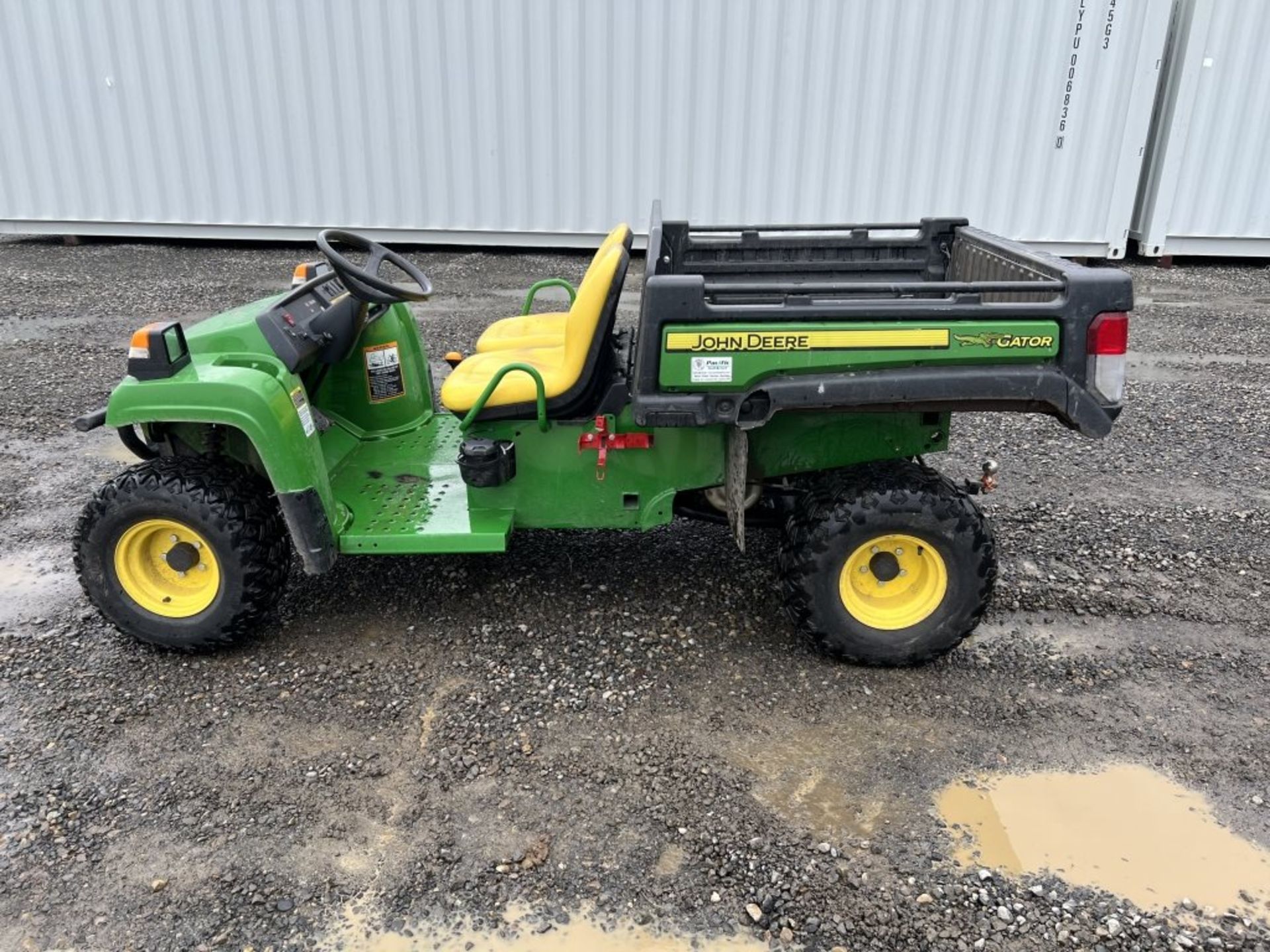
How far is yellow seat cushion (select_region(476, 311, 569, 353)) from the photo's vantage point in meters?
3.61

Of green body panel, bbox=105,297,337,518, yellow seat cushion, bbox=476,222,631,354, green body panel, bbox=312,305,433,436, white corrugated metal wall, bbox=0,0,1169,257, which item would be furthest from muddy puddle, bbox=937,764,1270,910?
white corrugated metal wall, bbox=0,0,1169,257

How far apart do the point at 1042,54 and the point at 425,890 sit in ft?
29.2

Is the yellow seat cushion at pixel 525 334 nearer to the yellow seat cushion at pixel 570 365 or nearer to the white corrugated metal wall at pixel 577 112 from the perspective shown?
the yellow seat cushion at pixel 570 365

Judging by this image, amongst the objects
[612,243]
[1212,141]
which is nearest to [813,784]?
[612,243]

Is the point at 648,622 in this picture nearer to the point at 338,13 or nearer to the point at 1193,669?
the point at 1193,669

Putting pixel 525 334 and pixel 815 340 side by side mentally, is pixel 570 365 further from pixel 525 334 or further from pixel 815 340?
pixel 525 334

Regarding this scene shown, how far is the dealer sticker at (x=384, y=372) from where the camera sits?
11.6 feet

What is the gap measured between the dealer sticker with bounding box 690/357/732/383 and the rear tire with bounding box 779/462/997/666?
0.55 m

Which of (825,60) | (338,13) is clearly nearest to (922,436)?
(825,60)

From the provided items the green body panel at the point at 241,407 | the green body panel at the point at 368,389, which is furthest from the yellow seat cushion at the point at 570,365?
the green body panel at the point at 368,389

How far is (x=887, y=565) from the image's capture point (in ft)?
9.48

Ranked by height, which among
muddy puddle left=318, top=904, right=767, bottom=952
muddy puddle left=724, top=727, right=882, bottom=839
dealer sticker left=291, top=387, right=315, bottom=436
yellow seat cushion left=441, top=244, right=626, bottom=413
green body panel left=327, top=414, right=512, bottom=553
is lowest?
muddy puddle left=318, top=904, right=767, bottom=952

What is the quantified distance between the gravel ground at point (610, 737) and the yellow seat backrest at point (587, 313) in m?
0.91

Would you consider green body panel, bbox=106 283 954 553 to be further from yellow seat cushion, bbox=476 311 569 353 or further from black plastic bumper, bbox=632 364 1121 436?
yellow seat cushion, bbox=476 311 569 353
